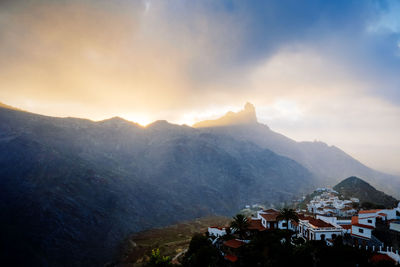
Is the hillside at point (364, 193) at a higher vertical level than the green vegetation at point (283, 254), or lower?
higher

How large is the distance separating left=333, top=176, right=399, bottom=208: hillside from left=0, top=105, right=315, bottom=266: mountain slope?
61647 millimetres

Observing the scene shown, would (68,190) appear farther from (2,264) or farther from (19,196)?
(2,264)

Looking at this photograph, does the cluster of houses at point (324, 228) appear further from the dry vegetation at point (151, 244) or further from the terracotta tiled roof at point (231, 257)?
the dry vegetation at point (151, 244)

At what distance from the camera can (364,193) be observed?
11088 centimetres

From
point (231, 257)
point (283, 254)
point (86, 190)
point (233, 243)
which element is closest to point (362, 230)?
point (283, 254)

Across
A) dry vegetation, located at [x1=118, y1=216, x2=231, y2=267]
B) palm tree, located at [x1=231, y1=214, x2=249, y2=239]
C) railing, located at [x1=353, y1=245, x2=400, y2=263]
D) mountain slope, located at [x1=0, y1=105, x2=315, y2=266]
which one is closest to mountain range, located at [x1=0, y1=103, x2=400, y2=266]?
mountain slope, located at [x1=0, y1=105, x2=315, y2=266]

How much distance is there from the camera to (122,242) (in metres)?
86.8

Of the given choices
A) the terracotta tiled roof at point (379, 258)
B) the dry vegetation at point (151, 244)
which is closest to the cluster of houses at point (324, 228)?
the terracotta tiled roof at point (379, 258)

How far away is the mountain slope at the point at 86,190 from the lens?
76375 mm

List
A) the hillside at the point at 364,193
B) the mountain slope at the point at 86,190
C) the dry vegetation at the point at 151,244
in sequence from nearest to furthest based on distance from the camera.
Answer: the dry vegetation at the point at 151,244 → the mountain slope at the point at 86,190 → the hillside at the point at 364,193

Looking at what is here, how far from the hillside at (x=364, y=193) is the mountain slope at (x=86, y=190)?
61647mm

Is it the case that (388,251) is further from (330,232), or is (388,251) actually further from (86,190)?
(86,190)

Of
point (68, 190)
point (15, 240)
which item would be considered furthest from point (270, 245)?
point (68, 190)

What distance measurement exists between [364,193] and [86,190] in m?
134
